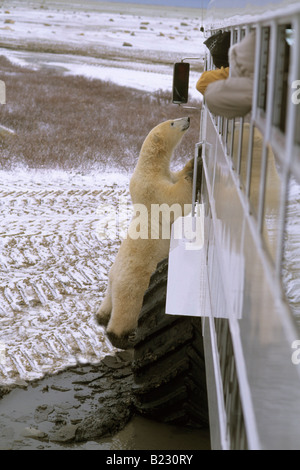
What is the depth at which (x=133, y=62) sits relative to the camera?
23.9 m

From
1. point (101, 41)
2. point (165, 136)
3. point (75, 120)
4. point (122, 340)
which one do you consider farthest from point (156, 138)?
point (101, 41)

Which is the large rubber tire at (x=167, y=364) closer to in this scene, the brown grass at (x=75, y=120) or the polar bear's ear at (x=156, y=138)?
the polar bear's ear at (x=156, y=138)

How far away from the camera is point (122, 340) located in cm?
419

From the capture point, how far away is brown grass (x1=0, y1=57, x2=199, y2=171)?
1267 centimetres

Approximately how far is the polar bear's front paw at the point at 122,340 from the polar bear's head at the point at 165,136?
1244 millimetres

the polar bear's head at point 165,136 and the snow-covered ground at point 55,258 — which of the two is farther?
the snow-covered ground at point 55,258

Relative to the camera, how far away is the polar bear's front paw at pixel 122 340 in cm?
418

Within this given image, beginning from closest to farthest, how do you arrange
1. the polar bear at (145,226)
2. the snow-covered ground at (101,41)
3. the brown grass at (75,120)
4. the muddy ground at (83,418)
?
the muddy ground at (83,418) → the polar bear at (145,226) → the brown grass at (75,120) → the snow-covered ground at (101,41)

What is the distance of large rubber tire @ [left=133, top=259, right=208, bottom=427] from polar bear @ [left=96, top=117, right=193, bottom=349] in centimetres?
77

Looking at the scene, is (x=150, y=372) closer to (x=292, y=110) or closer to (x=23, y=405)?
(x=23, y=405)

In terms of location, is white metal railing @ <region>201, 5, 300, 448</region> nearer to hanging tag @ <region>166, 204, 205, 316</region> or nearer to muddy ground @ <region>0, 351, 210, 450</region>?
hanging tag @ <region>166, 204, 205, 316</region>

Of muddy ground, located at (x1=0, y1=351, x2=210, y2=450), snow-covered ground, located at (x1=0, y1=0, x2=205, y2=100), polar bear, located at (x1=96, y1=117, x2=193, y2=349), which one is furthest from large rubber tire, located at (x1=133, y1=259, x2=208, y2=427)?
snow-covered ground, located at (x1=0, y1=0, x2=205, y2=100)

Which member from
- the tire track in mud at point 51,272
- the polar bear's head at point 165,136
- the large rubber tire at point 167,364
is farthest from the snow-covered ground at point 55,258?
the polar bear's head at point 165,136
